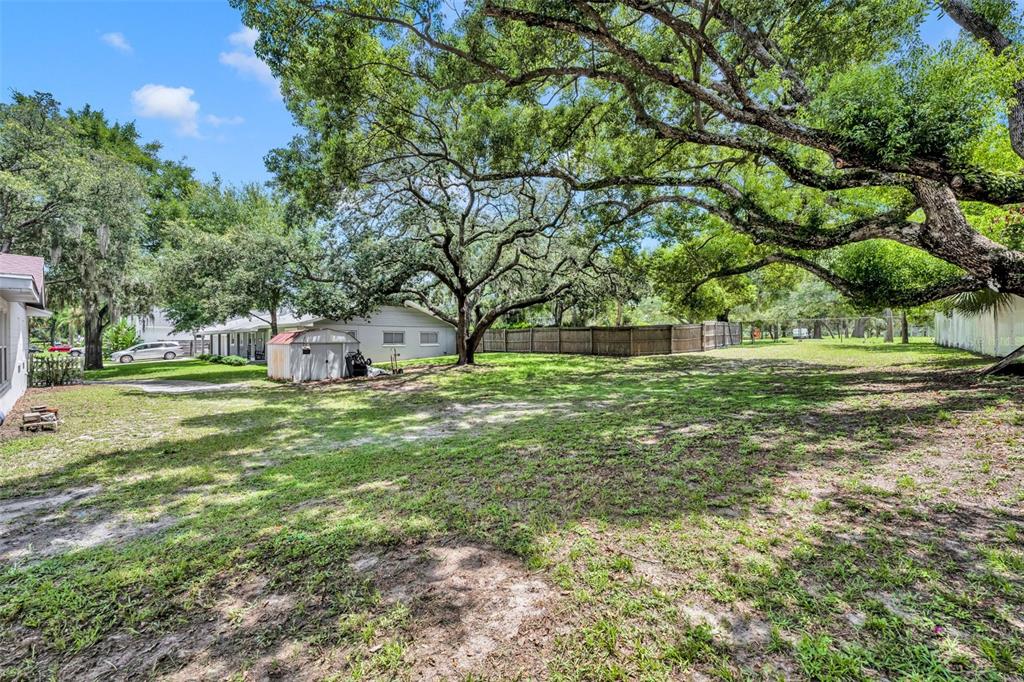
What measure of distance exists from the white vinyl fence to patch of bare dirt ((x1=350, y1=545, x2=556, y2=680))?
51.4ft

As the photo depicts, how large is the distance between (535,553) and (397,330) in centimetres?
2231

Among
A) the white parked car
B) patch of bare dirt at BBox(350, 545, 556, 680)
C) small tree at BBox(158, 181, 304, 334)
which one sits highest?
small tree at BBox(158, 181, 304, 334)

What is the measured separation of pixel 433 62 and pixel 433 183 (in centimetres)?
517

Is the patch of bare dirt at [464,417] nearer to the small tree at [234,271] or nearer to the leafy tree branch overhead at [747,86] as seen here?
the leafy tree branch overhead at [747,86]

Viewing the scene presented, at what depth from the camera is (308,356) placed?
13.8 m

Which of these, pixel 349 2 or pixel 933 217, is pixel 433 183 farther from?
pixel 933 217

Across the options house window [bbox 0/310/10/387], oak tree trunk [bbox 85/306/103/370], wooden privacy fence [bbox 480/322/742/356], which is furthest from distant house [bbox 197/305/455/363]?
house window [bbox 0/310/10/387]

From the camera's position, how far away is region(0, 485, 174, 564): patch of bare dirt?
3.20m

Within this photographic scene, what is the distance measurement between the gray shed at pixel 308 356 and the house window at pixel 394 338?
9028 mm

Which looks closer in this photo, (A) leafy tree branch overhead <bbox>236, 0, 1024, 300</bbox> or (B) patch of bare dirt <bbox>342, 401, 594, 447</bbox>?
(A) leafy tree branch overhead <bbox>236, 0, 1024, 300</bbox>

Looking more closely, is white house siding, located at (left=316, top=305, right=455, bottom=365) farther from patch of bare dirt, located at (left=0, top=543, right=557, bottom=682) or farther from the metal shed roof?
patch of bare dirt, located at (left=0, top=543, right=557, bottom=682)

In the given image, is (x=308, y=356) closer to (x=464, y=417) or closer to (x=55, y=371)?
(x=55, y=371)

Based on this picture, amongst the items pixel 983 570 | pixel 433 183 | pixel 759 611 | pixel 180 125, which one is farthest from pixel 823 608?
pixel 180 125

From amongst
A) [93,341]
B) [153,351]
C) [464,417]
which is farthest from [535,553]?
[153,351]
